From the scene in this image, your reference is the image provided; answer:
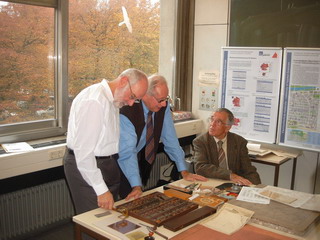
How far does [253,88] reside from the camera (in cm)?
421

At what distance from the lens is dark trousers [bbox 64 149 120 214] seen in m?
2.22

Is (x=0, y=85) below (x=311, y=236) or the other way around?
the other way around

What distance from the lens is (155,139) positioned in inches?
108

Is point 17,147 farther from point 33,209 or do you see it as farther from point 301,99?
point 301,99

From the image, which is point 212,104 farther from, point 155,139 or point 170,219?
point 170,219

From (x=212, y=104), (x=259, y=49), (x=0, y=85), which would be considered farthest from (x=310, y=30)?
(x=0, y=85)

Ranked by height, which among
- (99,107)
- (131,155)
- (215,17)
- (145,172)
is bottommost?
(145,172)

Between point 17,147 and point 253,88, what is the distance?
2.68 metres

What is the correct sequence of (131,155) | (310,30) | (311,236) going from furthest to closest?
1. (310,30)
2. (131,155)
3. (311,236)

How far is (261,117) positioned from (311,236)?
8.20ft

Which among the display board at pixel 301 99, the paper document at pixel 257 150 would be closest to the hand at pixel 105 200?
the paper document at pixel 257 150

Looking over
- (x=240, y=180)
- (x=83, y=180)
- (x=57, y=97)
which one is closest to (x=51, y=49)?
(x=57, y=97)

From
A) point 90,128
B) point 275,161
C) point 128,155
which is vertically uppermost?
point 90,128

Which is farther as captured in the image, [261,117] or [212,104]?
[212,104]
